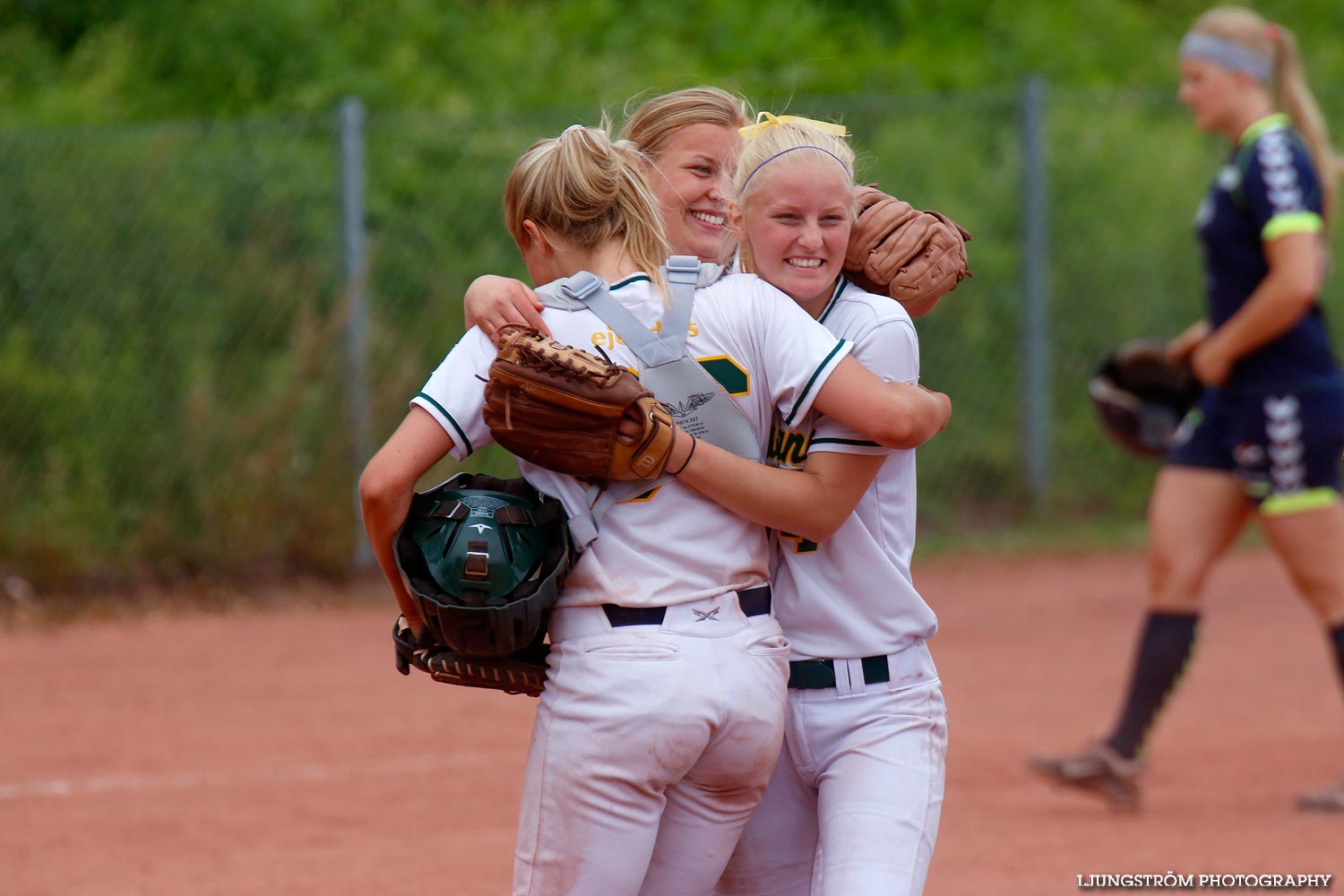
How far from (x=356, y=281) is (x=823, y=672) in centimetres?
712

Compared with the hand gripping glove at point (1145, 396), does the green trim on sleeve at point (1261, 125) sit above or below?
above

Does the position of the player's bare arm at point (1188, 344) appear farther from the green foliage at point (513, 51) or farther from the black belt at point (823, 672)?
the green foliage at point (513, 51)

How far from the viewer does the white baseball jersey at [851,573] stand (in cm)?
279

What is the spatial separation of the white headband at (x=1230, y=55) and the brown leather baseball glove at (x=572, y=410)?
3734mm

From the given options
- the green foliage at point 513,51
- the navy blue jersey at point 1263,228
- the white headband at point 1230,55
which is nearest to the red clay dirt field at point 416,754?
the navy blue jersey at point 1263,228

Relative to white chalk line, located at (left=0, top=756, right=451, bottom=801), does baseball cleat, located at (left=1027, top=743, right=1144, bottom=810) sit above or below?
above

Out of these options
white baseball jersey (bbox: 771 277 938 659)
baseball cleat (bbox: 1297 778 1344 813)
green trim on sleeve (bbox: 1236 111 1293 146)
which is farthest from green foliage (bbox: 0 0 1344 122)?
white baseball jersey (bbox: 771 277 938 659)


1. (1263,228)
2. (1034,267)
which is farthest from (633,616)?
(1034,267)

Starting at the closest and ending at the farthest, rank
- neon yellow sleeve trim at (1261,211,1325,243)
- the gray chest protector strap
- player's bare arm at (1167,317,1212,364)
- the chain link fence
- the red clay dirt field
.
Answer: the gray chest protector strap, the red clay dirt field, neon yellow sleeve trim at (1261,211,1325,243), player's bare arm at (1167,317,1212,364), the chain link fence

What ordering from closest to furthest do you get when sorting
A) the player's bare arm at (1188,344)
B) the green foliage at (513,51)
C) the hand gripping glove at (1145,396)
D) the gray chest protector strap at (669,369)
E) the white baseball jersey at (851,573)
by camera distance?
the gray chest protector strap at (669,369), the white baseball jersey at (851,573), the player's bare arm at (1188,344), the hand gripping glove at (1145,396), the green foliage at (513,51)

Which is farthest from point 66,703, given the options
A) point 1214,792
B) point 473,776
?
point 1214,792

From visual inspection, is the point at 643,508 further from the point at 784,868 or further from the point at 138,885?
the point at 138,885

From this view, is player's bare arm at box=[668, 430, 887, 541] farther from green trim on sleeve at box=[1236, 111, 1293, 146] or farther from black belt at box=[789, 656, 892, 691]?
green trim on sleeve at box=[1236, 111, 1293, 146]

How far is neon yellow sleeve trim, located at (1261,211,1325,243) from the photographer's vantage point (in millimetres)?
5426
